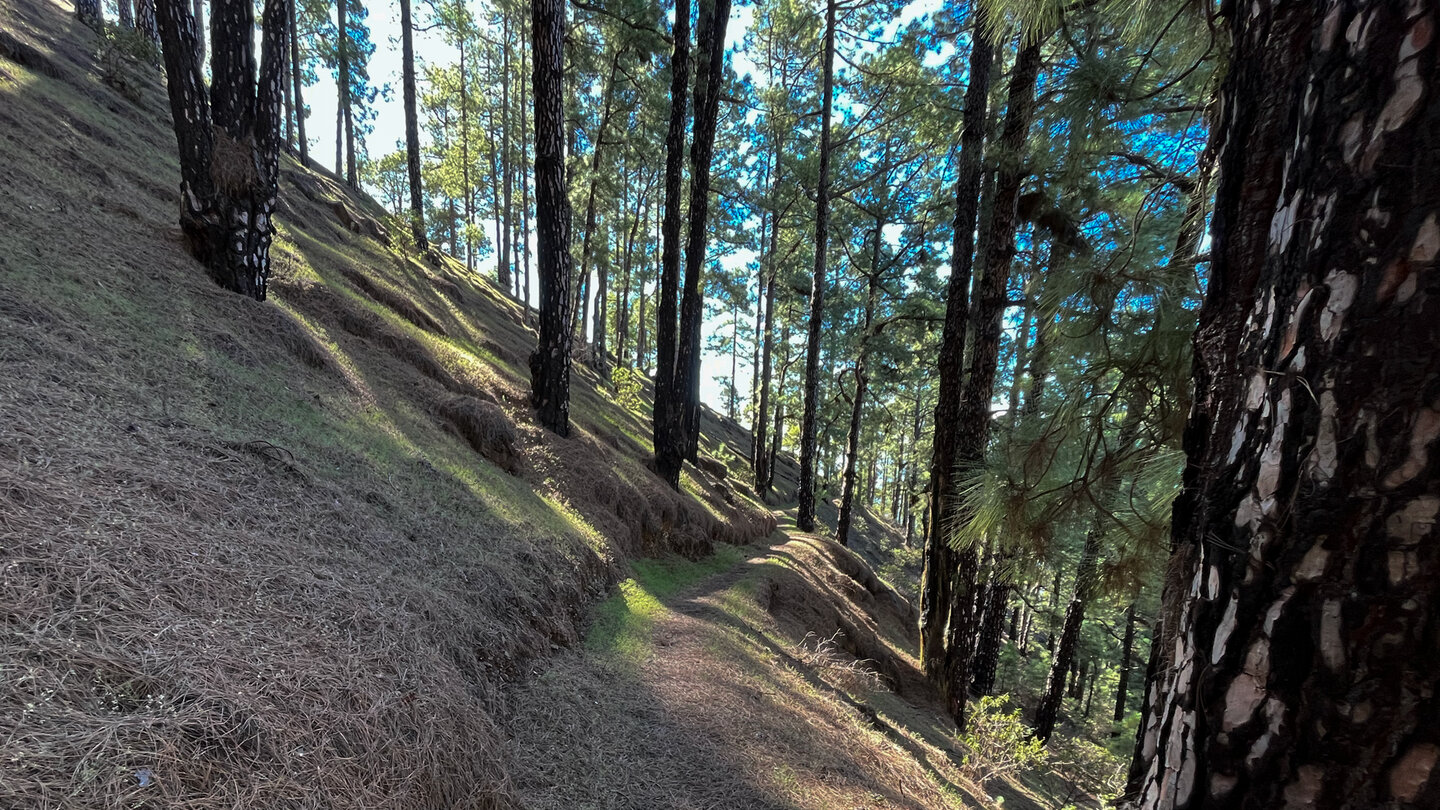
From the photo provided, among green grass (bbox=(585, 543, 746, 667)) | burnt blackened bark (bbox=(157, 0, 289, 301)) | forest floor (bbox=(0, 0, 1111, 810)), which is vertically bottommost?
green grass (bbox=(585, 543, 746, 667))

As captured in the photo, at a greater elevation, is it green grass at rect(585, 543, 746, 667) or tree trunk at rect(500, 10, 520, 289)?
tree trunk at rect(500, 10, 520, 289)

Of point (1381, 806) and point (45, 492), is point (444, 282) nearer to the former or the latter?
point (45, 492)

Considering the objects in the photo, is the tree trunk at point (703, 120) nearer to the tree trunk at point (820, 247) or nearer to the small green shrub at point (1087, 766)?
the tree trunk at point (820, 247)

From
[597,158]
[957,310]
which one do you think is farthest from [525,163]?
[957,310]

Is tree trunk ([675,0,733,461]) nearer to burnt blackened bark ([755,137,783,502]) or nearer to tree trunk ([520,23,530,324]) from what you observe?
burnt blackened bark ([755,137,783,502])

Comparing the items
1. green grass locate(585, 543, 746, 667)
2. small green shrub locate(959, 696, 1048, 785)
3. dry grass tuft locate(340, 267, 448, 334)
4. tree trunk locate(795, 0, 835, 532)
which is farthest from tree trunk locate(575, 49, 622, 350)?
small green shrub locate(959, 696, 1048, 785)

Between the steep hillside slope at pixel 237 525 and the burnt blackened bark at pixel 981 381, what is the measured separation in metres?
4.19

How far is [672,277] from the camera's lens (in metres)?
10.7

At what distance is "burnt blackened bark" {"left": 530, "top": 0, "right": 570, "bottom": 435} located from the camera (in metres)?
7.49

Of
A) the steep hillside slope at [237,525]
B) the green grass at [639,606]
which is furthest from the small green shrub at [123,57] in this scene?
the green grass at [639,606]

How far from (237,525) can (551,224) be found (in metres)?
5.97

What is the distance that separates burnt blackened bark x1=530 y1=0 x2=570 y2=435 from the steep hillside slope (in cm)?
79

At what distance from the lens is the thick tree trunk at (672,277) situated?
9812mm

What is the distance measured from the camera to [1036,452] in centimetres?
281
